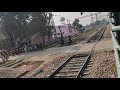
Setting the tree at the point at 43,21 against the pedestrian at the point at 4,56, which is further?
the tree at the point at 43,21

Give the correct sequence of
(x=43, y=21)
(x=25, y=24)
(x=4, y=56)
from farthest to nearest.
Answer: (x=25, y=24) < (x=43, y=21) < (x=4, y=56)

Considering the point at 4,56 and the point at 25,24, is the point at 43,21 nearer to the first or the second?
the point at 25,24

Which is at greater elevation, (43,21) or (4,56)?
(43,21)

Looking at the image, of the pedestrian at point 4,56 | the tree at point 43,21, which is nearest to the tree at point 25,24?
the tree at point 43,21

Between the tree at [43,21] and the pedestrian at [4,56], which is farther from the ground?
the tree at [43,21]

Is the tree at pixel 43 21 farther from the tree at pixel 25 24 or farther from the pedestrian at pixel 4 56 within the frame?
the pedestrian at pixel 4 56

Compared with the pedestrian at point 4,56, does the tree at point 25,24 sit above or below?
above

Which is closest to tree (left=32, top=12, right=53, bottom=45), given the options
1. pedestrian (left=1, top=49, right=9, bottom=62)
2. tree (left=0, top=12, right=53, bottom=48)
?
tree (left=0, top=12, right=53, bottom=48)

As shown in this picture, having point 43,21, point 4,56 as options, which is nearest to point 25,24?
point 43,21

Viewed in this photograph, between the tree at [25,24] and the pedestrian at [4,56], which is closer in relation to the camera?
the pedestrian at [4,56]

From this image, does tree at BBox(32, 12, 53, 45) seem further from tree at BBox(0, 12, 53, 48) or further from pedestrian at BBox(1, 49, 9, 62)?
pedestrian at BBox(1, 49, 9, 62)
